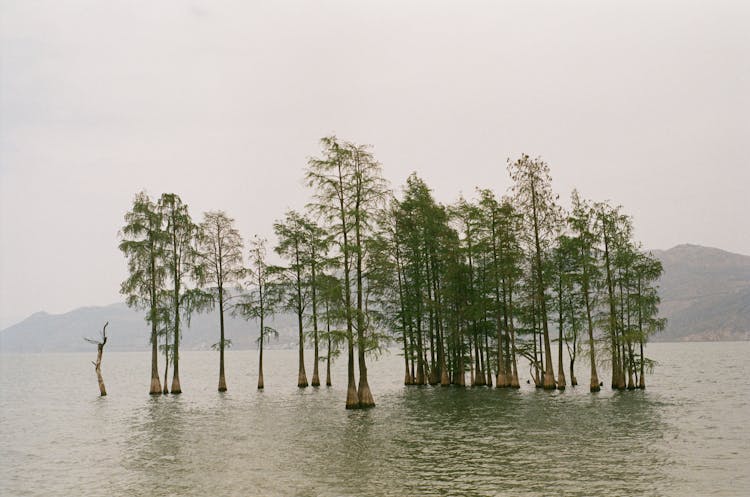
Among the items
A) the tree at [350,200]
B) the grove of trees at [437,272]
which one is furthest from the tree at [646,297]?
the tree at [350,200]

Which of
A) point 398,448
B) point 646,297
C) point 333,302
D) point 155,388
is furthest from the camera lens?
point 155,388

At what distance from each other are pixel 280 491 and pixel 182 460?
9.68 meters

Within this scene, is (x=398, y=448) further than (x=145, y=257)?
No

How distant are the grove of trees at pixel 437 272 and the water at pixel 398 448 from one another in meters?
8.22

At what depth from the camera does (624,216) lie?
58562 millimetres

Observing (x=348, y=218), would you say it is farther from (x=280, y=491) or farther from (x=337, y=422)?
(x=280, y=491)

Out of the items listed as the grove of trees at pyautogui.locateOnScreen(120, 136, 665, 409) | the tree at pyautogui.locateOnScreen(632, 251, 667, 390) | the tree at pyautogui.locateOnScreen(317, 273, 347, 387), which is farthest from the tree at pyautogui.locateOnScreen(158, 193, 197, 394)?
the tree at pyautogui.locateOnScreen(632, 251, 667, 390)

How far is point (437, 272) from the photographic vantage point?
70562 millimetres

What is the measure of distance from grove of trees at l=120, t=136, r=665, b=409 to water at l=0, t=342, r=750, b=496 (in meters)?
8.22

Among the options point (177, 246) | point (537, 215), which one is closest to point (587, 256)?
point (537, 215)

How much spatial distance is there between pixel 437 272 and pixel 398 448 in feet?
134

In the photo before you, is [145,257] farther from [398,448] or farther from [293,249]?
[398,448]

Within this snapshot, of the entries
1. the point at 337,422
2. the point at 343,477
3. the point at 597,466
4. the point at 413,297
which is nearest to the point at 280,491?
the point at 343,477

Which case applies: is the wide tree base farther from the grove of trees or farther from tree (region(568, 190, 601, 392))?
tree (region(568, 190, 601, 392))
